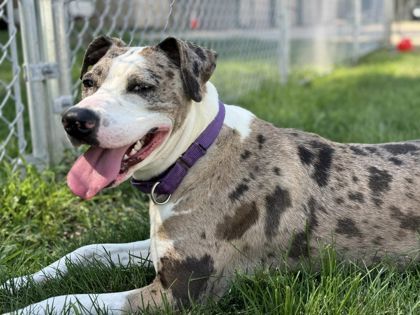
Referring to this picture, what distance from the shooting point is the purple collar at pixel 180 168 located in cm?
Result: 249

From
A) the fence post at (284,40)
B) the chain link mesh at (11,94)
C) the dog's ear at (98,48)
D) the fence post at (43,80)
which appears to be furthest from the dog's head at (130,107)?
the fence post at (284,40)

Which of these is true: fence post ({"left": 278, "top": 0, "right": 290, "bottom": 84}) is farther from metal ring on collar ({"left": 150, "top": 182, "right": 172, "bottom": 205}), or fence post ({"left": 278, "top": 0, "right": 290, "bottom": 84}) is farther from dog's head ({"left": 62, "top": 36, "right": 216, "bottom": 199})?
metal ring on collar ({"left": 150, "top": 182, "right": 172, "bottom": 205})

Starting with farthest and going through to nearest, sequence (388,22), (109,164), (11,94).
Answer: (388,22)
(11,94)
(109,164)

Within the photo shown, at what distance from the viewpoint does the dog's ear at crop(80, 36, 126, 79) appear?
2912mm

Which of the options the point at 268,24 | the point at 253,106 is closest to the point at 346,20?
the point at 268,24

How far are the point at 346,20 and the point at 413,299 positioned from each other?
10.8 m

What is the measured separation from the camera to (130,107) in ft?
7.71

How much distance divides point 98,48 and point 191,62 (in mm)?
694

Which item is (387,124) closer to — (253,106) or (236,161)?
(253,106)

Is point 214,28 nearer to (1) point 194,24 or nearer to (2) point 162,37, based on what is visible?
(1) point 194,24

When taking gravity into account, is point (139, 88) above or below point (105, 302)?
above

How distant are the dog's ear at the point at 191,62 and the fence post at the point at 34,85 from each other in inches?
71.7

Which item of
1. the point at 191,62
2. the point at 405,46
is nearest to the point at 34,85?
the point at 191,62

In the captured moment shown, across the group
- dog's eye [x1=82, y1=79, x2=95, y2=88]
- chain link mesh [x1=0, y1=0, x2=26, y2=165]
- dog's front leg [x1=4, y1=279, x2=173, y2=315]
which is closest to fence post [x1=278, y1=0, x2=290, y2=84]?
chain link mesh [x1=0, y1=0, x2=26, y2=165]
